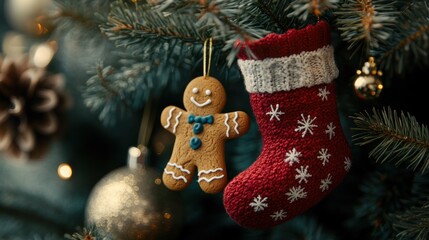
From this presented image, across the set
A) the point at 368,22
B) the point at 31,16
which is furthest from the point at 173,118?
the point at 31,16

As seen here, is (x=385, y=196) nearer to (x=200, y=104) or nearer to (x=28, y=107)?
(x=200, y=104)

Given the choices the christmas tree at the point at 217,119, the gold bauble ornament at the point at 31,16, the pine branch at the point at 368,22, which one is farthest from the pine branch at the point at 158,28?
the gold bauble ornament at the point at 31,16

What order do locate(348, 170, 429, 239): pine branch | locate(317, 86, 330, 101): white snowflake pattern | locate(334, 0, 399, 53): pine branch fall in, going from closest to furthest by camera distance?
1. locate(334, 0, 399, 53): pine branch
2. locate(317, 86, 330, 101): white snowflake pattern
3. locate(348, 170, 429, 239): pine branch

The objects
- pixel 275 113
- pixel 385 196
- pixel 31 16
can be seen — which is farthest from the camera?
pixel 31 16

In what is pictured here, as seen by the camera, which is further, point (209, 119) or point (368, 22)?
point (209, 119)

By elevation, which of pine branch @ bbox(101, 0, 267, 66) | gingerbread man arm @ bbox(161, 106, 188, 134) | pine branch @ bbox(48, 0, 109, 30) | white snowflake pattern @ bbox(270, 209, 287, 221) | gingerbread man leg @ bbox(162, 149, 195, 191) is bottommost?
white snowflake pattern @ bbox(270, 209, 287, 221)

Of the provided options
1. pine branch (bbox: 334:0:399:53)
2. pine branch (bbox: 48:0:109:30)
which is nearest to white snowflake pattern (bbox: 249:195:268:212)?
pine branch (bbox: 334:0:399:53)

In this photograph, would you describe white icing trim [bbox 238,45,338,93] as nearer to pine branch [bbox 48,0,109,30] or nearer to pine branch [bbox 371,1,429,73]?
pine branch [bbox 371,1,429,73]

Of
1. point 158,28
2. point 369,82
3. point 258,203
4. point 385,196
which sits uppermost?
point 158,28
